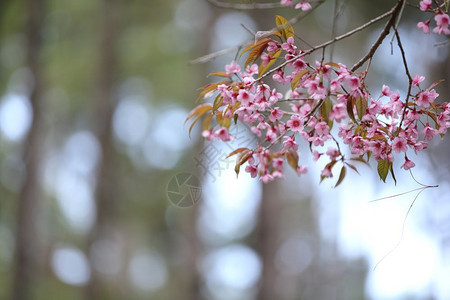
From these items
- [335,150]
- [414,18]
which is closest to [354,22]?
[414,18]

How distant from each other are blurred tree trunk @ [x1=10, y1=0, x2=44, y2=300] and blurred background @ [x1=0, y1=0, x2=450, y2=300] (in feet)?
0.05

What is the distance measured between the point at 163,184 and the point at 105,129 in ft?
2.77

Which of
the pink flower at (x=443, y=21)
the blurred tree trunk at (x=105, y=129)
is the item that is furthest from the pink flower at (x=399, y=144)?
the blurred tree trunk at (x=105, y=129)

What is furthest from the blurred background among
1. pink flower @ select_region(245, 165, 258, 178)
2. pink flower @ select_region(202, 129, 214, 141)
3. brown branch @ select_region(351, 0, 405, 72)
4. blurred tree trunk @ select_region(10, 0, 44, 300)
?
brown branch @ select_region(351, 0, 405, 72)

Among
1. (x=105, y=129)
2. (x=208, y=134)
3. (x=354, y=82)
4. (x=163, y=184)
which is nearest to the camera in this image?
(x=354, y=82)

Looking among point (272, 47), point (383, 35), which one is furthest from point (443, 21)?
point (272, 47)

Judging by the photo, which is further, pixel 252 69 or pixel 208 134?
pixel 208 134

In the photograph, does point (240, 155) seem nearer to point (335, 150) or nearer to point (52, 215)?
point (335, 150)

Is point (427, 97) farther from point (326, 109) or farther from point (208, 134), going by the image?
point (208, 134)

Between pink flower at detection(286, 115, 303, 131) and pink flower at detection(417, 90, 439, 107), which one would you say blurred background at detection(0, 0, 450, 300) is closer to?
pink flower at detection(286, 115, 303, 131)

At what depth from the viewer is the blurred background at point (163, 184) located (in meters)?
3.06

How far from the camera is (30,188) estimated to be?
4.38m

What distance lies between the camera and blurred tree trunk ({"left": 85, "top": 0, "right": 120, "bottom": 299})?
4.24 meters

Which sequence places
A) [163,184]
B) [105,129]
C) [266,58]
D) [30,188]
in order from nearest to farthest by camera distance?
[266,58] < [163,184] < [30,188] < [105,129]
